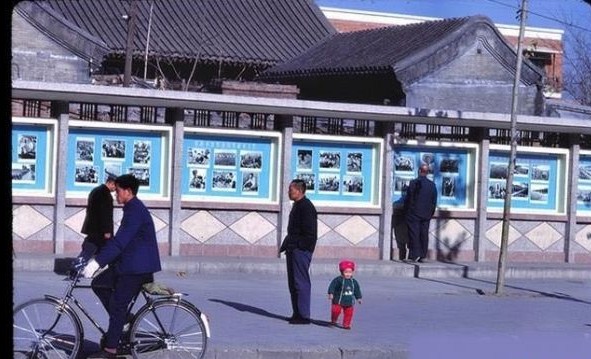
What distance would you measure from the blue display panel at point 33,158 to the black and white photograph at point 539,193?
30.4 feet

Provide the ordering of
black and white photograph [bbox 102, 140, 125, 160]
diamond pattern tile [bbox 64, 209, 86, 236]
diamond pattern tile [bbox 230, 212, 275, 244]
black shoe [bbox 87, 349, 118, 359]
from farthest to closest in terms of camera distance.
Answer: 1. diamond pattern tile [bbox 230, 212, 275, 244]
2. black and white photograph [bbox 102, 140, 125, 160]
3. diamond pattern tile [bbox 64, 209, 86, 236]
4. black shoe [bbox 87, 349, 118, 359]

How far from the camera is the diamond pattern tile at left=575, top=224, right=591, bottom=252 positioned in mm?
23859

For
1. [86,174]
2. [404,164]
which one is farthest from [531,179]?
[86,174]

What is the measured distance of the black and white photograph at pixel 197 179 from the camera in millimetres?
20953

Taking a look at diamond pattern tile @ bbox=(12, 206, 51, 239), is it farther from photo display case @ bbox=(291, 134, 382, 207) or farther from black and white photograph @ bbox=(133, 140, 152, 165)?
photo display case @ bbox=(291, 134, 382, 207)

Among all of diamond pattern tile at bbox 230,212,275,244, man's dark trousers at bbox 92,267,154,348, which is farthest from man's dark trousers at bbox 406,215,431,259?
man's dark trousers at bbox 92,267,154,348

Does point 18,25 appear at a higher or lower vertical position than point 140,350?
higher

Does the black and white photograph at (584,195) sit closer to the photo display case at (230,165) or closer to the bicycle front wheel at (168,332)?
the photo display case at (230,165)

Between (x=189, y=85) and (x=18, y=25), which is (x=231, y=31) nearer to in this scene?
(x=189, y=85)

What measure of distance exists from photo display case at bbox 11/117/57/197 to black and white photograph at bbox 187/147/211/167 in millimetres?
2330

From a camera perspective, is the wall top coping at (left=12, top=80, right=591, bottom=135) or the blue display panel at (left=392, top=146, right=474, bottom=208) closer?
the wall top coping at (left=12, top=80, right=591, bottom=135)

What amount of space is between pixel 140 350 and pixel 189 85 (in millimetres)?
20734

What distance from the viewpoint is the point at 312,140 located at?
21.7 meters
